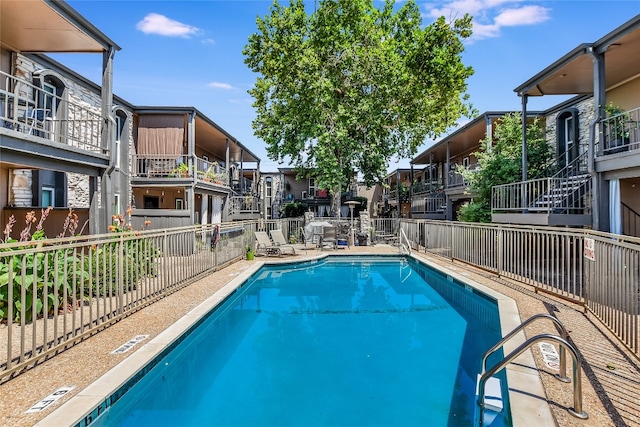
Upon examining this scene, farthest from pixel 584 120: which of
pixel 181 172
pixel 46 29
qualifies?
pixel 46 29

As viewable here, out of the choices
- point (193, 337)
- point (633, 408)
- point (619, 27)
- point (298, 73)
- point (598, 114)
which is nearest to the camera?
point (633, 408)

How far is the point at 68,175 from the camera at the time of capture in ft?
42.2

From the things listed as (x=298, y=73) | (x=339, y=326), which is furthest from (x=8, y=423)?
(x=298, y=73)

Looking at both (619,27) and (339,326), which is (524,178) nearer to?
(619,27)

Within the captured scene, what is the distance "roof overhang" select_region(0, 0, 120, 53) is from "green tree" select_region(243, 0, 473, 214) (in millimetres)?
10630

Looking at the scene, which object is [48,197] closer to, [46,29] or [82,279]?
[46,29]

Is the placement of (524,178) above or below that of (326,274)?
above

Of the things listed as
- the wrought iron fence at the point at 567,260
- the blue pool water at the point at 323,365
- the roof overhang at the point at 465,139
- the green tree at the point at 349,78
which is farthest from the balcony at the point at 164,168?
the roof overhang at the point at 465,139

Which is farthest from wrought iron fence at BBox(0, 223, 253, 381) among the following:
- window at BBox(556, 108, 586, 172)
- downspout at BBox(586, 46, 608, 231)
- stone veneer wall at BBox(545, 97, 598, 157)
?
stone veneer wall at BBox(545, 97, 598, 157)

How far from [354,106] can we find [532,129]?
8562 mm

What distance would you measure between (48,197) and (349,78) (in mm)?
14828

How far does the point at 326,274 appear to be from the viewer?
13297 mm

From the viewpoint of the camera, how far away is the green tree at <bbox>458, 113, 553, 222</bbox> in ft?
48.9

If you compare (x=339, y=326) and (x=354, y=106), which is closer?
(x=339, y=326)
